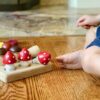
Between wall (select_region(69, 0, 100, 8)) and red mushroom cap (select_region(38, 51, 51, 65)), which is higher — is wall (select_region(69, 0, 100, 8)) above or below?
below

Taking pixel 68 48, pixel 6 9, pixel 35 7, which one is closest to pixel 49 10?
pixel 35 7

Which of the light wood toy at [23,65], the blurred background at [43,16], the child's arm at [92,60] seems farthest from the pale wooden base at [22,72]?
the blurred background at [43,16]

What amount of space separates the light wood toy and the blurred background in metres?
0.53

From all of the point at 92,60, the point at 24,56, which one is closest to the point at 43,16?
the point at 24,56

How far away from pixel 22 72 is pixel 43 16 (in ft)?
3.71

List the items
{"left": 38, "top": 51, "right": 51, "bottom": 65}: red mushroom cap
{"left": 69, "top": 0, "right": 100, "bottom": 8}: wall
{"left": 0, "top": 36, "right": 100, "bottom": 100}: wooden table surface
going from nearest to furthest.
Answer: {"left": 0, "top": 36, "right": 100, "bottom": 100}: wooden table surface → {"left": 38, "top": 51, "right": 51, "bottom": 65}: red mushroom cap → {"left": 69, "top": 0, "right": 100, "bottom": 8}: wall

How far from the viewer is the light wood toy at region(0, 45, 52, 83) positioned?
906mm

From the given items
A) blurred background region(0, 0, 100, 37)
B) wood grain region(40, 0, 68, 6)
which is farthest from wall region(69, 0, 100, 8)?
wood grain region(40, 0, 68, 6)

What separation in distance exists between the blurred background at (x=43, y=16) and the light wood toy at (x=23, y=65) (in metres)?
0.53

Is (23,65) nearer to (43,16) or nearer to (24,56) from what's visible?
(24,56)

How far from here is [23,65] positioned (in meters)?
0.96

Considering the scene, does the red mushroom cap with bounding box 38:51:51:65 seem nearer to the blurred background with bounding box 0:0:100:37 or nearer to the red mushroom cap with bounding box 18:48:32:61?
the red mushroom cap with bounding box 18:48:32:61

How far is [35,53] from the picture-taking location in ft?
3.51

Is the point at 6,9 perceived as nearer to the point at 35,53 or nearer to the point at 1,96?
the point at 35,53
